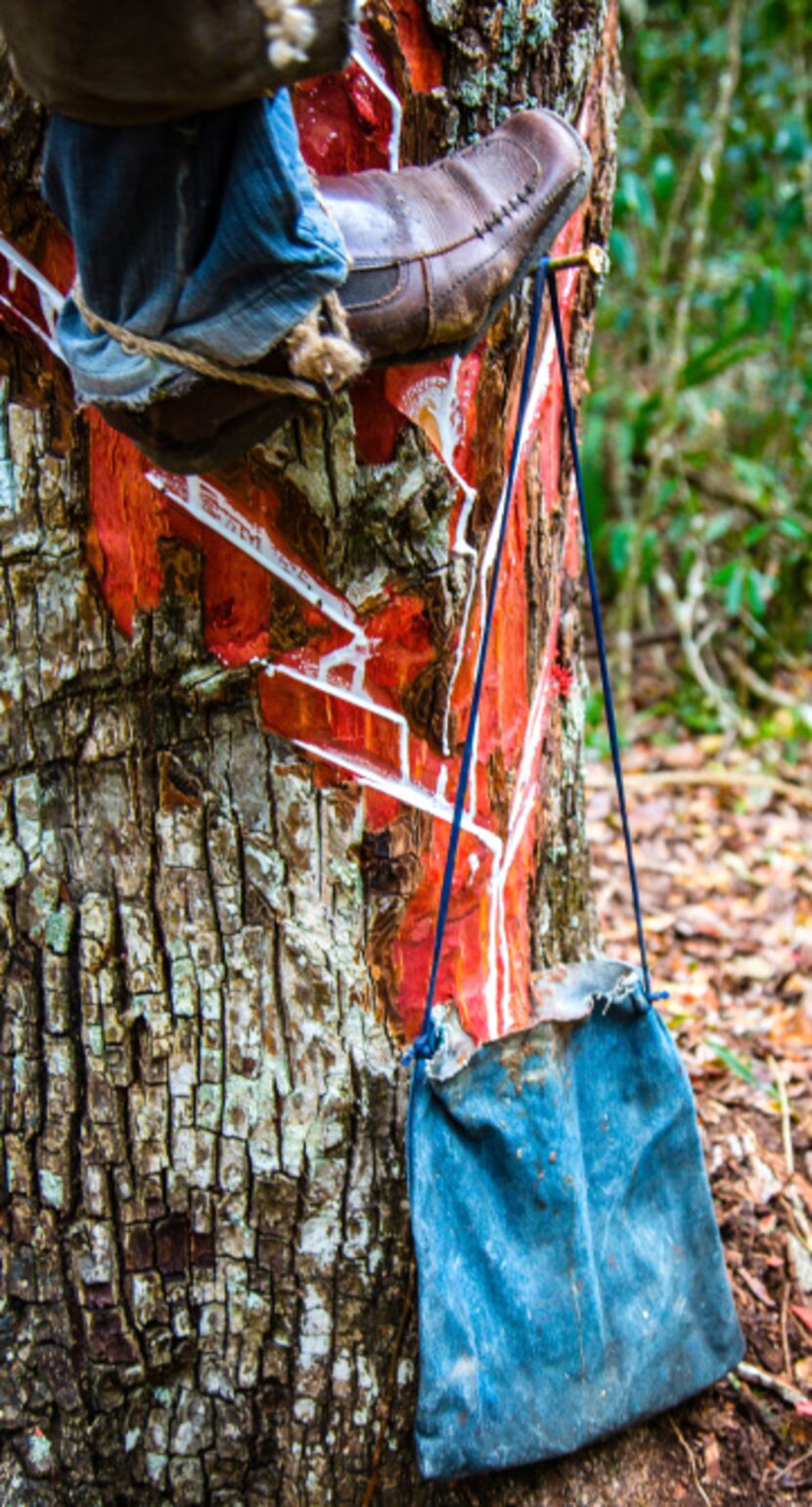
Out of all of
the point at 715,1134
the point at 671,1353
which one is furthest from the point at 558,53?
the point at 715,1134

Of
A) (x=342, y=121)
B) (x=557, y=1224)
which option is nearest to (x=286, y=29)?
(x=342, y=121)

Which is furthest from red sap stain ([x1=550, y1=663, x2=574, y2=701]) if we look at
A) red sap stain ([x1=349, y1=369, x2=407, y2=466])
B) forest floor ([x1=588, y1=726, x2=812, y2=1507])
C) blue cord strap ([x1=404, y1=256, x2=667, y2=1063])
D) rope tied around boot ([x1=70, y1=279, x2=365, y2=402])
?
forest floor ([x1=588, y1=726, x2=812, y2=1507])

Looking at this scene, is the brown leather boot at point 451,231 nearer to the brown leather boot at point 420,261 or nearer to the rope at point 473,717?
the brown leather boot at point 420,261

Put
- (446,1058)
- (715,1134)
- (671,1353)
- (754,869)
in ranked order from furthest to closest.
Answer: (754,869)
(715,1134)
(671,1353)
(446,1058)

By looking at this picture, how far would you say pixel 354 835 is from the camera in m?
1.26

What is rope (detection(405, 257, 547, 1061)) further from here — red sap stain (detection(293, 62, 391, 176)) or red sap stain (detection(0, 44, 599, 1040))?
red sap stain (detection(293, 62, 391, 176))

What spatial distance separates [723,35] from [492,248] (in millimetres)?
3721

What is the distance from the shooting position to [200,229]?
3.02 ft

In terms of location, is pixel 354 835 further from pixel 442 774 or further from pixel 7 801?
pixel 7 801

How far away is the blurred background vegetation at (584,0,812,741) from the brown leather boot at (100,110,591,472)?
2.77 meters

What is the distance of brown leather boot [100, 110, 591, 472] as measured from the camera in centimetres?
97

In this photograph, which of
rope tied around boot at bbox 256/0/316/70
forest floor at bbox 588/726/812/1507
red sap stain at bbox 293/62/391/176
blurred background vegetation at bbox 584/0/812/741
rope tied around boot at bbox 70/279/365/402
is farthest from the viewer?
blurred background vegetation at bbox 584/0/812/741

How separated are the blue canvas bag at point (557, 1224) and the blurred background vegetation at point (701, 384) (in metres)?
2.49

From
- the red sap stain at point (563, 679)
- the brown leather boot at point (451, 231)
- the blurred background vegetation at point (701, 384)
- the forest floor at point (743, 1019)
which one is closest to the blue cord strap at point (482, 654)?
the brown leather boot at point (451, 231)
